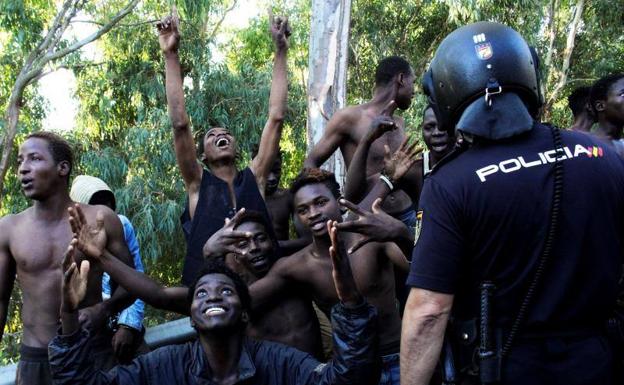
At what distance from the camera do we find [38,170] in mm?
4672

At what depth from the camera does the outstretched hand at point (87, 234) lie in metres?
4.18

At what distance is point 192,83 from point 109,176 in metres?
2.78

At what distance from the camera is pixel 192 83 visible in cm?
1616

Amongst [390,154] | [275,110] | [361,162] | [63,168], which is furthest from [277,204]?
[63,168]

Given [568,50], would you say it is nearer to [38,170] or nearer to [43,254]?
[38,170]

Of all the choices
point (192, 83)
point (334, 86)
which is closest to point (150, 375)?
point (334, 86)

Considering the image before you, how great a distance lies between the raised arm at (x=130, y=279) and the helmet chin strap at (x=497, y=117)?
229 centimetres

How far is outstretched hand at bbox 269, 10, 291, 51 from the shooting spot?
224 inches

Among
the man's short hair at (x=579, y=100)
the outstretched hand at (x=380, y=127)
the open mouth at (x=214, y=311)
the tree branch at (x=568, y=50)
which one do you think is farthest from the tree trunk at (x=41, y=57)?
the open mouth at (x=214, y=311)

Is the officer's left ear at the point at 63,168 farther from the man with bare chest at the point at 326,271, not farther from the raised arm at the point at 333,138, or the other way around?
the raised arm at the point at 333,138

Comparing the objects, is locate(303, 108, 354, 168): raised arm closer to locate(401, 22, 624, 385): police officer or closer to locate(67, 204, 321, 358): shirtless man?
locate(67, 204, 321, 358): shirtless man

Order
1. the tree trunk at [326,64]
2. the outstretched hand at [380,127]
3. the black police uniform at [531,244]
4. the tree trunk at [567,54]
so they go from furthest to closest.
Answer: the tree trunk at [567,54], the tree trunk at [326,64], the outstretched hand at [380,127], the black police uniform at [531,244]

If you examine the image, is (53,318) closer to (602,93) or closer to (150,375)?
(150,375)

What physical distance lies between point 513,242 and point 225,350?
5.65 feet
